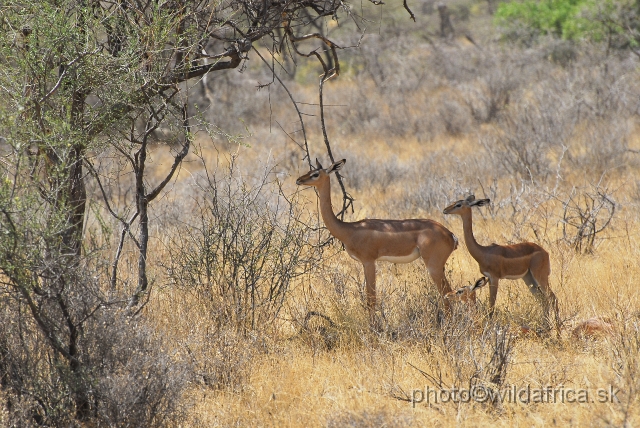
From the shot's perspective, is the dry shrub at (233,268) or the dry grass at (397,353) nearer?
the dry grass at (397,353)

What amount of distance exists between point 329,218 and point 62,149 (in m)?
2.31

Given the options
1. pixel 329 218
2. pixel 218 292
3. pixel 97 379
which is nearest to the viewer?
pixel 97 379

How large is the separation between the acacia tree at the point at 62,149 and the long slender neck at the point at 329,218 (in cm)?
124

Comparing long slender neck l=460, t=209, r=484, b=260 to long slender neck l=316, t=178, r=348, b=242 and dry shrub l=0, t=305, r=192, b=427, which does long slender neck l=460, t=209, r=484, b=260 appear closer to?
long slender neck l=316, t=178, r=348, b=242

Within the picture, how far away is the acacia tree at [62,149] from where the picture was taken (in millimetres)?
4062

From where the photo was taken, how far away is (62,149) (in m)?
4.61

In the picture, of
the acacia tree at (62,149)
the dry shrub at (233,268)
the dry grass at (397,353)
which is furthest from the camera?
the dry shrub at (233,268)

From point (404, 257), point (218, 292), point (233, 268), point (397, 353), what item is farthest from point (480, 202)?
point (218, 292)

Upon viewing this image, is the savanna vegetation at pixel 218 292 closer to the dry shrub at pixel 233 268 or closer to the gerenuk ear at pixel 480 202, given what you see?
the dry shrub at pixel 233 268

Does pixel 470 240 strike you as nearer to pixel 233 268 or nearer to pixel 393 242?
pixel 393 242

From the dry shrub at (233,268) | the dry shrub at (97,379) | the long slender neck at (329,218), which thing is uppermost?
the long slender neck at (329,218)

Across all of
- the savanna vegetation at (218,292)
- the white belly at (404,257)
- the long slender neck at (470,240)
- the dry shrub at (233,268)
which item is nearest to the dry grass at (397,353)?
the savanna vegetation at (218,292)

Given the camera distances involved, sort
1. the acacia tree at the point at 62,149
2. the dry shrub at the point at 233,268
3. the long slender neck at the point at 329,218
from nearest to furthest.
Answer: the acacia tree at the point at 62,149 < the dry shrub at the point at 233,268 < the long slender neck at the point at 329,218

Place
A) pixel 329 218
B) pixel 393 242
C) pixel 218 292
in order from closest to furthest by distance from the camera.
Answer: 1. pixel 218 292
2. pixel 393 242
3. pixel 329 218
